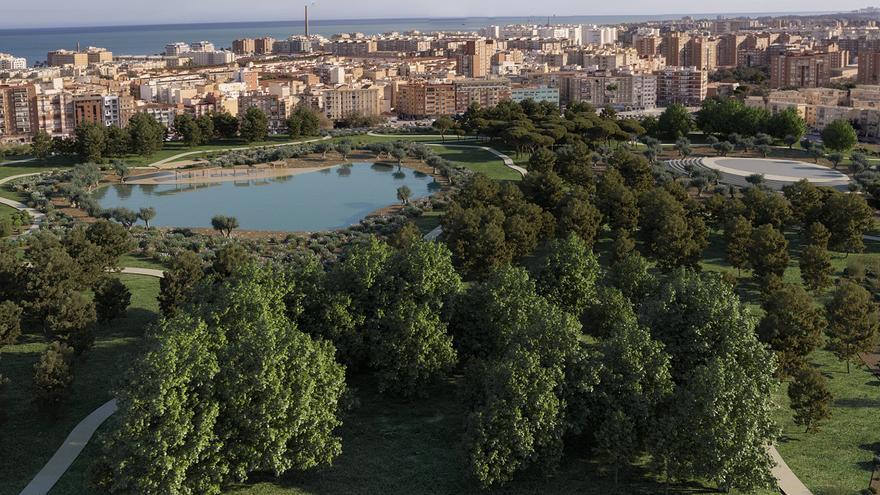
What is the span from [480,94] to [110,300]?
54.3 m

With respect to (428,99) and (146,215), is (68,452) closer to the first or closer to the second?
(146,215)

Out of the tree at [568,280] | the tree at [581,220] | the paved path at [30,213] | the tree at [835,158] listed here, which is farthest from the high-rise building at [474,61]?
the tree at [568,280]

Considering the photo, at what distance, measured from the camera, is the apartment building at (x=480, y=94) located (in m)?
72.3

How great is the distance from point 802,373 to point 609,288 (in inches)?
162

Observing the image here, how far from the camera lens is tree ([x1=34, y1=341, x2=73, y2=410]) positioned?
16.1 meters

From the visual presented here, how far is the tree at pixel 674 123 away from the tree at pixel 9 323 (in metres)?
39.8

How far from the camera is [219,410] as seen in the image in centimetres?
1387

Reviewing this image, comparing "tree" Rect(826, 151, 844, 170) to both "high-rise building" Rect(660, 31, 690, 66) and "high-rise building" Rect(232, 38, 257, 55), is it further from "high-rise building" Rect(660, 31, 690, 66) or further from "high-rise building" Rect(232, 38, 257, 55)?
"high-rise building" Rect(232, 38, 257, 55)

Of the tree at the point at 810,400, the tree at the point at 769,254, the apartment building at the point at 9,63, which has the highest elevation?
the apartment building at the point at 9,63

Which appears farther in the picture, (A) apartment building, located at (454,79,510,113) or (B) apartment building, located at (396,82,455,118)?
(A) apartment building, located at (454,79,510,113)

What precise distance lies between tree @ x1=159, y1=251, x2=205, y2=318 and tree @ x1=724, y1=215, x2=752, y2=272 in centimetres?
1346

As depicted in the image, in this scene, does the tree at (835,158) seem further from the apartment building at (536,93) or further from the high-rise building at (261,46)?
the high-rise building at (261,46)

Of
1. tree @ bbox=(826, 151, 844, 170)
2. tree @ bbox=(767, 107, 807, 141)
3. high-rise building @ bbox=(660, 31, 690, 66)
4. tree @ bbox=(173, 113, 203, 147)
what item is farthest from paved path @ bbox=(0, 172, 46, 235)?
high-rise building @ bbox=(660, 31, 690, 66)

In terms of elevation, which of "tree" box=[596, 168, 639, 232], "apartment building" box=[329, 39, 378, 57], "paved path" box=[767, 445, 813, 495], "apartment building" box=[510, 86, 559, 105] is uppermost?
"apartment building" box=[329, 39, 378, 57]
